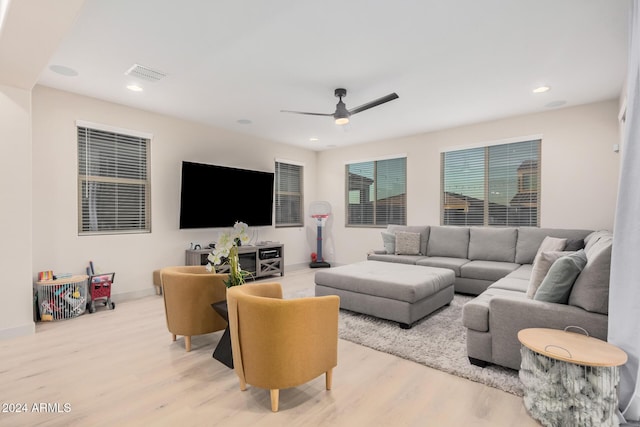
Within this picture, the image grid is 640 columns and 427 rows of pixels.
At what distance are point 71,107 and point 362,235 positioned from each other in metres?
5.28

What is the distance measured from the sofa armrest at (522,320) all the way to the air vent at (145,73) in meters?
3.89

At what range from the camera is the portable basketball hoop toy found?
277 inches

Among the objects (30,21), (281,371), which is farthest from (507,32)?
(30,21)

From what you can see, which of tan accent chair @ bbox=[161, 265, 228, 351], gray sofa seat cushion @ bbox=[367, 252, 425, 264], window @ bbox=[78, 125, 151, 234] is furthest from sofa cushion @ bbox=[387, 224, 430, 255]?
window @ bbox=[78, 125, 151, 234]

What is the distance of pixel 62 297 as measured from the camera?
3.65m

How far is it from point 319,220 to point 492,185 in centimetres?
345

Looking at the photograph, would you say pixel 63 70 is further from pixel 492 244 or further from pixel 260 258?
pixel 492 244

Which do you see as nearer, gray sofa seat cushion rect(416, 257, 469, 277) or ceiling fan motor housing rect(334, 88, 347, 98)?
ceiling fan motor housing rect(334, 88, 347, 98)

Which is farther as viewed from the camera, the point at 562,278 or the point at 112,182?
the point at 112,182

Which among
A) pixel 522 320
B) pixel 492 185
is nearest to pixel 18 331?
Result: pixel 522 320

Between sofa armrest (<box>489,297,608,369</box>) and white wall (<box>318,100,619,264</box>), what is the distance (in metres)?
3.11

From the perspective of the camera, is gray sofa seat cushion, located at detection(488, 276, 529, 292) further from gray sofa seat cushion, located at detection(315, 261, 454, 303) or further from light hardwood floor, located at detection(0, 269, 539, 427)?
light hardwood floor, located at detection(0, 269, 539, 427)

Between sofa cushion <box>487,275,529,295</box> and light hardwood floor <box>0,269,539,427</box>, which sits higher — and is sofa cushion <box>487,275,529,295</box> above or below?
above

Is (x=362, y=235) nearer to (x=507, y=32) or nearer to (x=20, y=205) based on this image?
(x=507, y=32)
